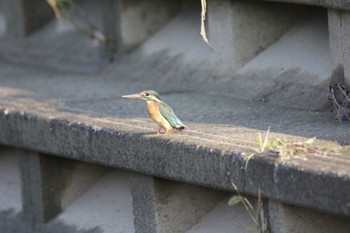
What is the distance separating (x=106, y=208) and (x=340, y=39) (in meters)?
1.58

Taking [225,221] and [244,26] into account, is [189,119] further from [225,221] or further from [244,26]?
[244,26]

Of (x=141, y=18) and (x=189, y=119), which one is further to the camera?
(x=141, y=18)

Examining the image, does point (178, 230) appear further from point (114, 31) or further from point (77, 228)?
point (114, 31)

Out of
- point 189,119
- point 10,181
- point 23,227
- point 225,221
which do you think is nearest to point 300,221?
point 225,221

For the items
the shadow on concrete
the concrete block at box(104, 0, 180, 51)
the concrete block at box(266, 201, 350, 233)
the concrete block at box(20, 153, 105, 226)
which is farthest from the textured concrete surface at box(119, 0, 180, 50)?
the concrete block at box(266, 201, 350, 233)

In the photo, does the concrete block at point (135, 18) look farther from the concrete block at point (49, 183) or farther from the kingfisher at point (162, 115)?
the kingfisher at point (162, 115)

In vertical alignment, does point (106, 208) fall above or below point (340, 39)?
below

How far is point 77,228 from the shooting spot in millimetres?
5797

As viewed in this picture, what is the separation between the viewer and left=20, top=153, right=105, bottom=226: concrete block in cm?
592

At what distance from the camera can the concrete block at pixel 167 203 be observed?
5191mm

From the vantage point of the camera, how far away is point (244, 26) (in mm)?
6055

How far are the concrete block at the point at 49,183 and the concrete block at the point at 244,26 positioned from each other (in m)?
0.98

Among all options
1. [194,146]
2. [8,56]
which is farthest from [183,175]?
[8,56]

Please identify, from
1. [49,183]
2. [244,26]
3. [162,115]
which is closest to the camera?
[162,115]
